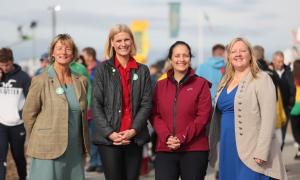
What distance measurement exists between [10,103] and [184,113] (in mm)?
2895

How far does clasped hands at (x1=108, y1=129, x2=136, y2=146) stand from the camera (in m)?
5.01

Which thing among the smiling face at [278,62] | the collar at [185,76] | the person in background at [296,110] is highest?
the collar at [185,76]

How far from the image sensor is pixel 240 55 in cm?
521

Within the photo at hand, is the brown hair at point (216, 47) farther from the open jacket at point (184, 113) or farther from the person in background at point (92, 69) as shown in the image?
the open jacket at point (184, 113)

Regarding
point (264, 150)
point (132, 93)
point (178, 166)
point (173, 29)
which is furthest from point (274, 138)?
point (173, 29)

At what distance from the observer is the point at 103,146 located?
5.13 metres

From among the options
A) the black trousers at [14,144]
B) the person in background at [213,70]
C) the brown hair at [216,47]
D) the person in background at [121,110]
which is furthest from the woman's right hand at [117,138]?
the brown hair at [216,47]

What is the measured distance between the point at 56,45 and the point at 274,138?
2198 mm

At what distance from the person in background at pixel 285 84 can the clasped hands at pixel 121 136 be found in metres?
4.69

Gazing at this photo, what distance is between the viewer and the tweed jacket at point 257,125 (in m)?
4.95

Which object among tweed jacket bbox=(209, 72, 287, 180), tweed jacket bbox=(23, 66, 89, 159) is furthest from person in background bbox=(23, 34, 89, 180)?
tweed jacket bbox=(209, 72, 287, 180)

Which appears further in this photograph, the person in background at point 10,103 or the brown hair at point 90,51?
the brown hair at point 90,51

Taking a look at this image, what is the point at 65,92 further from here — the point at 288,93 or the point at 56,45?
the point at 288,93

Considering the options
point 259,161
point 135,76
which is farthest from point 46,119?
point 259,161
